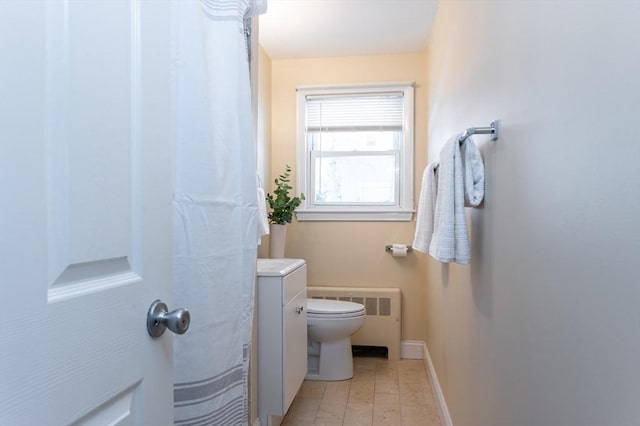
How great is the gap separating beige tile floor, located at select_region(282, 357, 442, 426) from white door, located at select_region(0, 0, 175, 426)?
5.59 feet

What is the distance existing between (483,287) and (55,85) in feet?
4.38

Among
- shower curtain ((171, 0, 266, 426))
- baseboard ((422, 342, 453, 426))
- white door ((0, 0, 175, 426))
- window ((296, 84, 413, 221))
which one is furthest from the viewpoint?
window ((296, 84, 413, 221))

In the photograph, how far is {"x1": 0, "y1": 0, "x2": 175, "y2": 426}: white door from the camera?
48 cm

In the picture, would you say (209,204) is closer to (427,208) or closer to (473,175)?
(473,175)

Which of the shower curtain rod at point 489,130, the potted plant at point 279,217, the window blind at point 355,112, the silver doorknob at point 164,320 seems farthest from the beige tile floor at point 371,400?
the window blind at point 355,112

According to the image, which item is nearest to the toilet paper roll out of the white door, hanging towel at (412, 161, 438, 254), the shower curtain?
hanging towel at (412, 161, 438, 254)

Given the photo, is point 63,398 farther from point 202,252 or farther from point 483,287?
point 483,287

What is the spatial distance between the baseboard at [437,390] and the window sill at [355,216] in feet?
3.27

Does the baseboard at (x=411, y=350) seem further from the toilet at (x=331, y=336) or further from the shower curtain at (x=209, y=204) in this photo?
the shower curtain at (x=209, y=204)

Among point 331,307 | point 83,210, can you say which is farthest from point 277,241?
point 83,210

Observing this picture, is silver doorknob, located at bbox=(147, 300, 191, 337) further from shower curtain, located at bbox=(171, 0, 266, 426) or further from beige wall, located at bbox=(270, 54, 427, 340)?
beige wall, located at bbox=(270, 54, 427, 340)

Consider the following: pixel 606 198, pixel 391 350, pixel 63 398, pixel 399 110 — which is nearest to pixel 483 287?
pixel 606 198

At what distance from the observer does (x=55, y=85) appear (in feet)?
1.76

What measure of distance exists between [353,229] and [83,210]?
2788 mm
